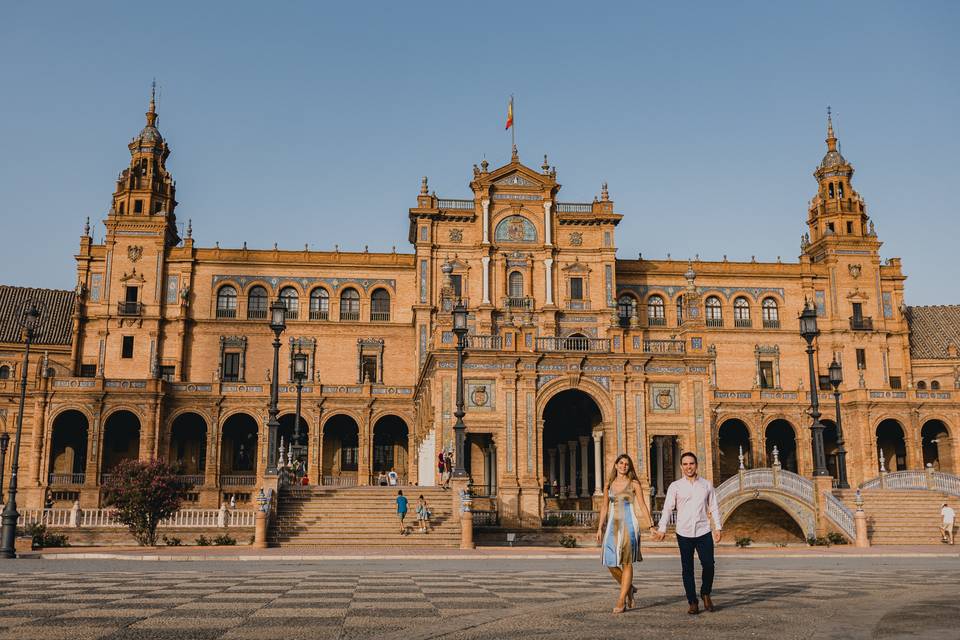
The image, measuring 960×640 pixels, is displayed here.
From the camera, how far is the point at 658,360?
38188 millimetres

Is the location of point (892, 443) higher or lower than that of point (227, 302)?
lower

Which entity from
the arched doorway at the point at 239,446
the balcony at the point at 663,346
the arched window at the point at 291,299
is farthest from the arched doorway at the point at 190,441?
the balcony at the point at 663,346

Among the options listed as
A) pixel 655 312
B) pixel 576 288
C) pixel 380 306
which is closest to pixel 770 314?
pixel 655 312

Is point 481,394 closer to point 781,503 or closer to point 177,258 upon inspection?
point 781,503

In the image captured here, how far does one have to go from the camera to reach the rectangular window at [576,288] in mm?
55656

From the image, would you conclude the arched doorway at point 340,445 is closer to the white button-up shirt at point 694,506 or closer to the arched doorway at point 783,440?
the arched doorway at point 783,440

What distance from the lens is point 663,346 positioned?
38812 mm

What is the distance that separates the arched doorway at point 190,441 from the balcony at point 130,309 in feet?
24.1

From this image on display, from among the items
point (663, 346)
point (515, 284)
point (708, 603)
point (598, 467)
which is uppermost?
point (515, 284)

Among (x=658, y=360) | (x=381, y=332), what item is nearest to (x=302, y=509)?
(x=658, y=360)

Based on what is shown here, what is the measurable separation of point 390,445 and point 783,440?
25.5 meters

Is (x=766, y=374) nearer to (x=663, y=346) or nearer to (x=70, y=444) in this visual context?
(x=663, y=346)

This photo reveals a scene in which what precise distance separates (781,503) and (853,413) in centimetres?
2571

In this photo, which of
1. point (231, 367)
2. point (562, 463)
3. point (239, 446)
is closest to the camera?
point (562, 463)
